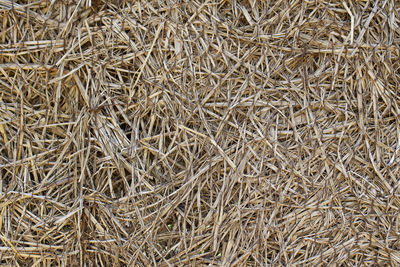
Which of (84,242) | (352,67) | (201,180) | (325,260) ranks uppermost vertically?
(352,67)

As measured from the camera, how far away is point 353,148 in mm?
1357

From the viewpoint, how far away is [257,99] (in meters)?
1.34

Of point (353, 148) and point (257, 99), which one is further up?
point (257, 99)

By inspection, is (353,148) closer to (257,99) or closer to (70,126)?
(257,99)

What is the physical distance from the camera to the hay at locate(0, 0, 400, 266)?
130cm

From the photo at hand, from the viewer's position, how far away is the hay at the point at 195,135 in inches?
51.2

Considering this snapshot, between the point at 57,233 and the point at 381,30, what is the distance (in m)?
1.19

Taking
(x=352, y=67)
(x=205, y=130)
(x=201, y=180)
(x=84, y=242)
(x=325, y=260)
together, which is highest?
(x=352, y=67)

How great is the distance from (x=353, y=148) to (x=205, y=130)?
0.47 meters

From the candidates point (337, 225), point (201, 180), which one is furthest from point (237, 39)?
point (337, 225)

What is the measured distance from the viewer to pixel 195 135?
131 centimetres

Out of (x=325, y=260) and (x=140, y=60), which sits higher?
(x=140, y=60)

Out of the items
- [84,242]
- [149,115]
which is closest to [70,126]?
[149,115]

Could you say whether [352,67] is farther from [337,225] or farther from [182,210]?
[182,210]
